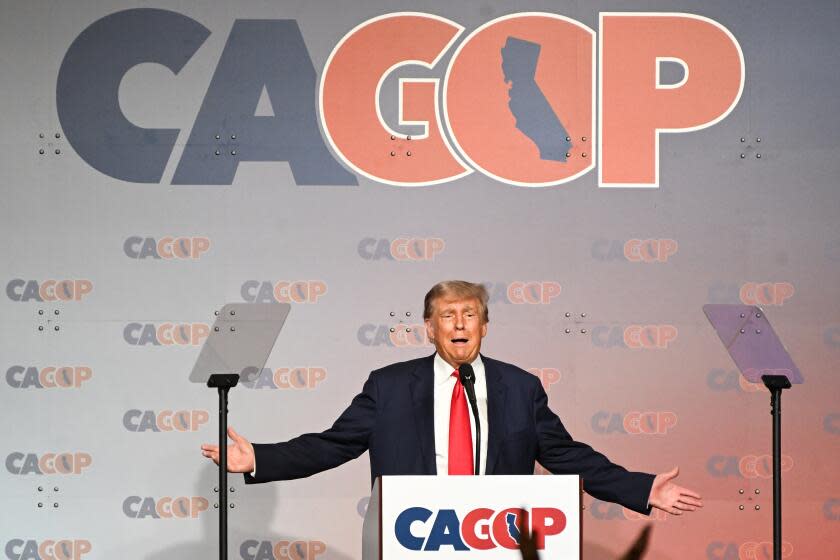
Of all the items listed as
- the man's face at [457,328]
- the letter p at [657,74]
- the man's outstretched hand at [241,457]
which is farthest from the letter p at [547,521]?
the letter p at [657,74]

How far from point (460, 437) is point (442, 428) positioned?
9cm

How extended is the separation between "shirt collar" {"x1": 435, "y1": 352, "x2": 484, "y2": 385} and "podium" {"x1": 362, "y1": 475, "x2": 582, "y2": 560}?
978 mm

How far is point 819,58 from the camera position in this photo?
177 inches

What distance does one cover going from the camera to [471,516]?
8.27ft

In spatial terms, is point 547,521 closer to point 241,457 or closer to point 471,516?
point 471,516

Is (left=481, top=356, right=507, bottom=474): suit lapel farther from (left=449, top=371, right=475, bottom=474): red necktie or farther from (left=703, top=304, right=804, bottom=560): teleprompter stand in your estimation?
(left=703, top=304, right=804, bottom=560): teleprompter stand

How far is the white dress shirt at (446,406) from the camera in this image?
11.1 ft

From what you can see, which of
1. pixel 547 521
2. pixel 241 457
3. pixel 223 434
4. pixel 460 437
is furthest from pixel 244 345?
pixel 547 521

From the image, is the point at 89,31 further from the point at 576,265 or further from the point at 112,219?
the point at 576,265

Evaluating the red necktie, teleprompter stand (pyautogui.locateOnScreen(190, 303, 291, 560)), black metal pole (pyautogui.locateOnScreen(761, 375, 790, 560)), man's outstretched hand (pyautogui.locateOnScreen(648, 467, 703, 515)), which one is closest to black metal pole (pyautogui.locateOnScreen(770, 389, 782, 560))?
black metal pole (pyautogui.locateOnScreen(761, 375, 790, 560))

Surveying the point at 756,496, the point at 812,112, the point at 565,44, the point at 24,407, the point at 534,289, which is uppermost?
the point at 565,44

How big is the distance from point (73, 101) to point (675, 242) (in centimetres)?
266

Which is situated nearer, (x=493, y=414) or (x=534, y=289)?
(x=493, y=414)

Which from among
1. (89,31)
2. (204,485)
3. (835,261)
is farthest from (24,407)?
(835,261)
